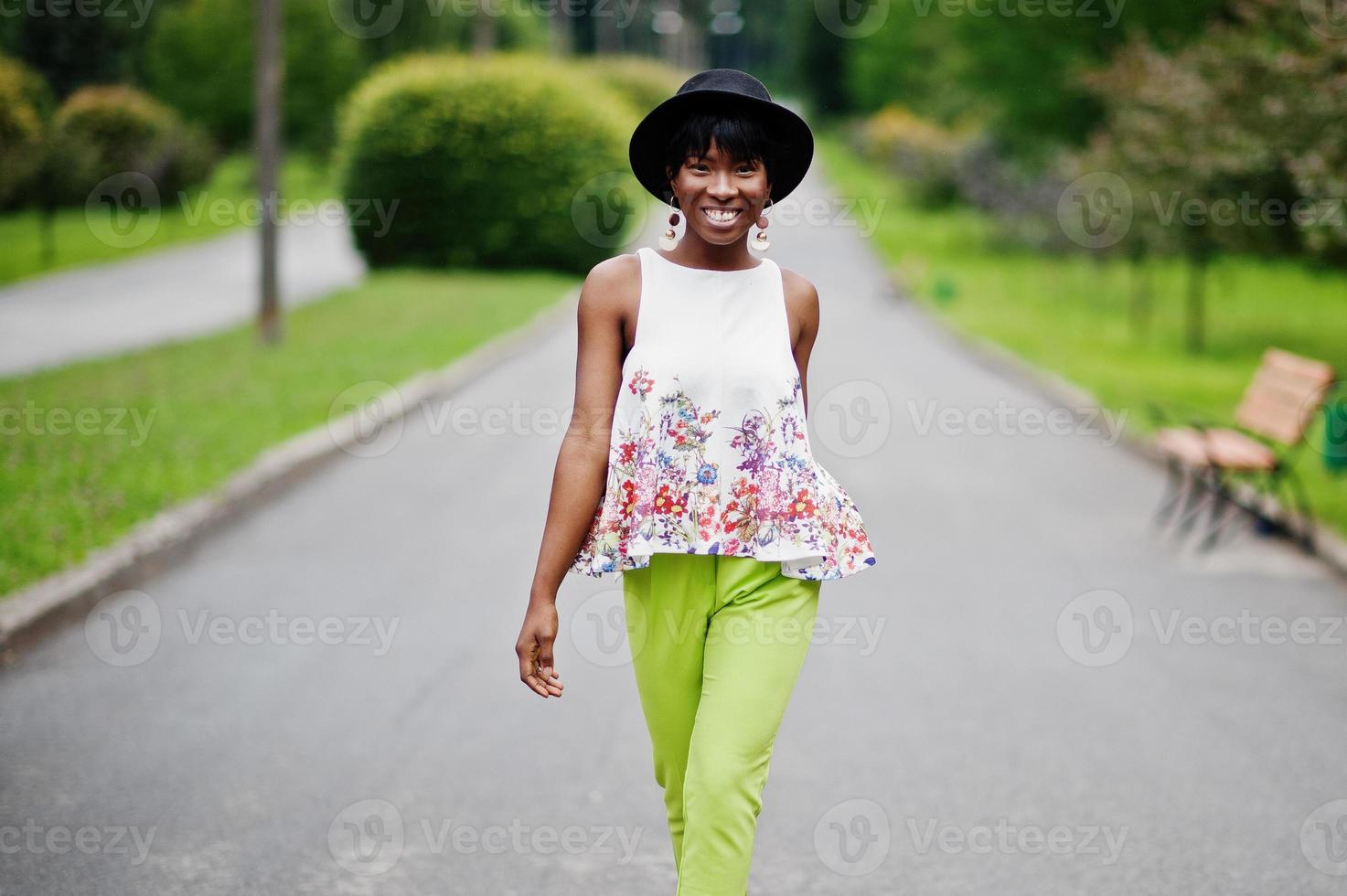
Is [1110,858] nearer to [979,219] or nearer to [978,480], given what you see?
[978,480]

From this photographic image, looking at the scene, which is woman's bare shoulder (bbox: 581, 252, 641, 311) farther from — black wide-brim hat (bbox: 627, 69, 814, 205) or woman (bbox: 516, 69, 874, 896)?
black wide-brim hat (bbox: 627, 69, 814, 205)

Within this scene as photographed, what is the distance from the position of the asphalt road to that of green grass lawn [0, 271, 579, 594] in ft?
1.89

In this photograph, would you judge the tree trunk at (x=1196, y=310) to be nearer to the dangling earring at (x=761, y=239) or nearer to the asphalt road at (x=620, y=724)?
the asphalt road at (x=620, y=724)

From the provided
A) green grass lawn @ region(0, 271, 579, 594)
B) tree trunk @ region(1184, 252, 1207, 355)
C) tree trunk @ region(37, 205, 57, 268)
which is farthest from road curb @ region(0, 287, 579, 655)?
→ tree trunk @ region(37, 205, 57, 268)

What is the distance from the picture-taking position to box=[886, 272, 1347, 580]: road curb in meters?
8.32

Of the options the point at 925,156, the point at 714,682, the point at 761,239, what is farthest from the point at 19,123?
the point at 925,156

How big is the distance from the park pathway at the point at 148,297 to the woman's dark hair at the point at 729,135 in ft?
40.1

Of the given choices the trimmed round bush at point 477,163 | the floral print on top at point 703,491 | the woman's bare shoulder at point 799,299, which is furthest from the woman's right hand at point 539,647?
the trimmed round bush at point 477,163

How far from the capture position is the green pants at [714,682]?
2789mm

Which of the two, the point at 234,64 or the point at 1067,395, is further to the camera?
the point at 234,64

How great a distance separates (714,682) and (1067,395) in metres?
12.6

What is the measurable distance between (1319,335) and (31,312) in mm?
18022

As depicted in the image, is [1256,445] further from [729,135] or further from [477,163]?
[477,163]

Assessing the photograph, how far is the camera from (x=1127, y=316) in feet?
81.9
